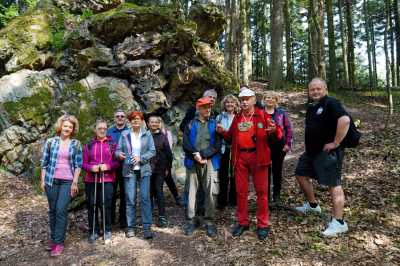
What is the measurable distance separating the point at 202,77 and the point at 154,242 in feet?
20.6

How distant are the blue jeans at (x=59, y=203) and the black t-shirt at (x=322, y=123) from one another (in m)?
4.38

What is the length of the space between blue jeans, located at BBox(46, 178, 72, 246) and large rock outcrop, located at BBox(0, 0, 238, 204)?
3.97 metres

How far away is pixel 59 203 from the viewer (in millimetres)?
4094

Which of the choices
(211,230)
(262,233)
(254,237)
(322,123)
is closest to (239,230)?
(254,237)

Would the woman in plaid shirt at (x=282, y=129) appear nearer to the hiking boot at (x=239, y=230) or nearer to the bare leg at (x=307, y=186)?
the bare leg at (x=307, y=186)

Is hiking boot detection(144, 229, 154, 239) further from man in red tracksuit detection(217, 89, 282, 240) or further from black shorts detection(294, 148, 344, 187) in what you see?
black shorts detection(294, 148, 344, 187)

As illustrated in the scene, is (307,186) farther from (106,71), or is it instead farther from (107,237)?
(106,71)

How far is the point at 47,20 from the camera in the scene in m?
9.93

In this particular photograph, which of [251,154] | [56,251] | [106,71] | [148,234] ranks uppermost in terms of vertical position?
[106,71]

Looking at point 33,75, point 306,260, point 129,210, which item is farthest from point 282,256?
point 33,75

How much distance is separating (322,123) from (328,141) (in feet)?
1.02

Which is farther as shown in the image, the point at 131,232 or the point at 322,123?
the point at 131,232

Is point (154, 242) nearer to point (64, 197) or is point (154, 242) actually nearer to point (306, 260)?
point (64, 197)

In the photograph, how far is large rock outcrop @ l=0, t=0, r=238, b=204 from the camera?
319 inches
